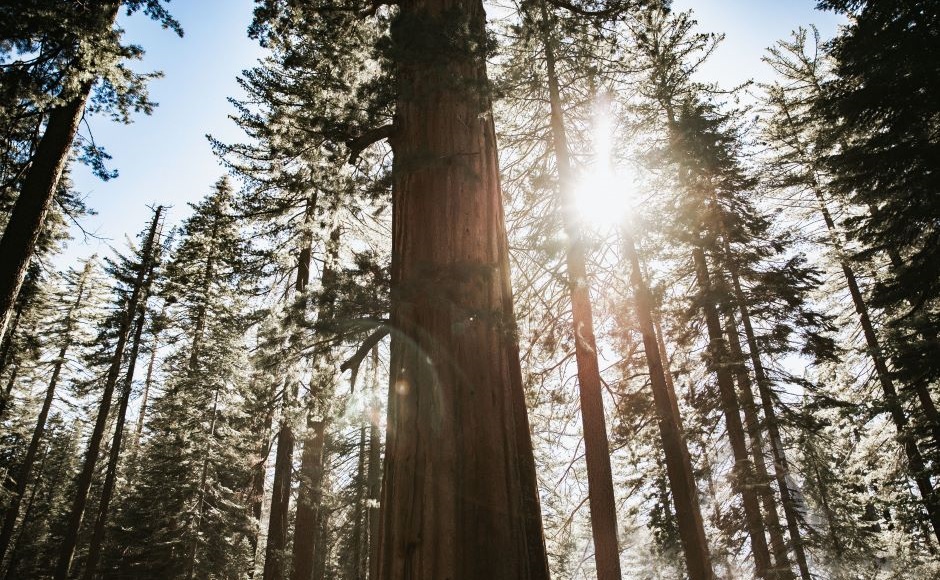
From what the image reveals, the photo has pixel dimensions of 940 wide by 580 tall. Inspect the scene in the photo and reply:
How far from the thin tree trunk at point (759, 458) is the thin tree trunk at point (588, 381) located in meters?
5.42

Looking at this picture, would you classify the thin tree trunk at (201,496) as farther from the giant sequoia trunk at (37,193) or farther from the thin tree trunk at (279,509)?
the giant sequoia trunk at (37,193)

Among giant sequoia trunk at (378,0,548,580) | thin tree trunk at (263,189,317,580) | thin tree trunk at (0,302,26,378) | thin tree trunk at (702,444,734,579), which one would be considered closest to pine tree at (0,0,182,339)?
thin tree trunk at (263,189,317,580)

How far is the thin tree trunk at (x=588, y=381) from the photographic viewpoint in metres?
7.09

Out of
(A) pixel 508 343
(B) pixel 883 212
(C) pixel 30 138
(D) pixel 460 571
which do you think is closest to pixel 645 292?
(B) pixel 883 212

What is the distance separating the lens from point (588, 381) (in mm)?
8055

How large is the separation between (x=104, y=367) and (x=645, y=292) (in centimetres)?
2766

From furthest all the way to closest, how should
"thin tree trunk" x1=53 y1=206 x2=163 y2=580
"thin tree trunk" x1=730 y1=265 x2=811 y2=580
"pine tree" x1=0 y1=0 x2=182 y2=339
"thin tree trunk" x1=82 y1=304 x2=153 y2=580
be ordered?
"thin tree trunk" x1=82 y1=304 x2=153 y2=580 → "thin tree trunk" x1=53 y1=206 x2=163 y2=580 → "thin tree trunk" x1=730 y1=265 x2=811 y2=580 → "pine tree" x1=0 y1=0 x2=182 y2=339

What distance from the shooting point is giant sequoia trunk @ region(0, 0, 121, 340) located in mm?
6512

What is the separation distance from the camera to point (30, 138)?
8.06 meters

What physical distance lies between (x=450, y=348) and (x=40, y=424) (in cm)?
3108

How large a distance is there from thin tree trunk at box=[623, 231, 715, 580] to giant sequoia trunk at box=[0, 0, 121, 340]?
10769 millimetres

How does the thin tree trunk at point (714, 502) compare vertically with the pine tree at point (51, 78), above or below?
below

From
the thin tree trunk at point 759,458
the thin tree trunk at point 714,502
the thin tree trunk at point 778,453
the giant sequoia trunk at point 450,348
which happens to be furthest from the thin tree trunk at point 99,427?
the thin tree trunk at point 778,453

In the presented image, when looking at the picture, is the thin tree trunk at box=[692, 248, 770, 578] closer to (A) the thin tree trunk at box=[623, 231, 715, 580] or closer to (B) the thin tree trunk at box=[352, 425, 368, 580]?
(A) the thin tree trunk at box=[623, 231, 715, 580]
